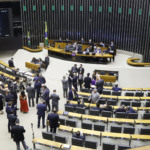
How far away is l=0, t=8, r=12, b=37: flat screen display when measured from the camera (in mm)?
16905

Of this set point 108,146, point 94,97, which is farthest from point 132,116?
point 108,146

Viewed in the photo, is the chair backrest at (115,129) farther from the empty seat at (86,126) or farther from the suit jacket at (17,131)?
the suit jacket at (17,131)

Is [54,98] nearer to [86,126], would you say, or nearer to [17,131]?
[86,126]

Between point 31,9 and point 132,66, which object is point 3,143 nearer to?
point 132,66

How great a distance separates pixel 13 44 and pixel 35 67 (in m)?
9.76

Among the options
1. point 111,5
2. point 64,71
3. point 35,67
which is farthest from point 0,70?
point 111,5

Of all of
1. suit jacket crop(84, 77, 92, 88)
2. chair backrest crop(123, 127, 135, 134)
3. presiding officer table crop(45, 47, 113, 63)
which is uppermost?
presiding officer table crop(45, 47, 113, 63)

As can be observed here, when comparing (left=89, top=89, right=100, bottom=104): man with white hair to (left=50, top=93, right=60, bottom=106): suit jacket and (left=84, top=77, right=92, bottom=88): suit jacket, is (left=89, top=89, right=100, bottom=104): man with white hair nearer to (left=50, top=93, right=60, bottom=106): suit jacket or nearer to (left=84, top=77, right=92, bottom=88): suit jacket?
(left=50, top=93, right=60, bottom=106): suit jacket

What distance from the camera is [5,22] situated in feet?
56.7

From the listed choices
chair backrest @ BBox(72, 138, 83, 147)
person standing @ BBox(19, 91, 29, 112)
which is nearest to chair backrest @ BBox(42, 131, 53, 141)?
chair backrest @ BBox(72, 138, 83, 147)

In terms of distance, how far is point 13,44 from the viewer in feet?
79.4

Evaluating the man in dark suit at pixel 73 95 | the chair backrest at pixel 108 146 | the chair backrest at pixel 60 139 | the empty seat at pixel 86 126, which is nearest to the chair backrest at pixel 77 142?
the chair backrest at pixel 60 139

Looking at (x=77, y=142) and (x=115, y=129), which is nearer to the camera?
(x=77, y=142)

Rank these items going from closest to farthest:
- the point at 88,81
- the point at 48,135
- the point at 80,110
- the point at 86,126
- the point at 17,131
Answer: the point at 17,131 < the point at 48,135 < the point at 86,126 < the point at 80,110 < the point at 88,81
